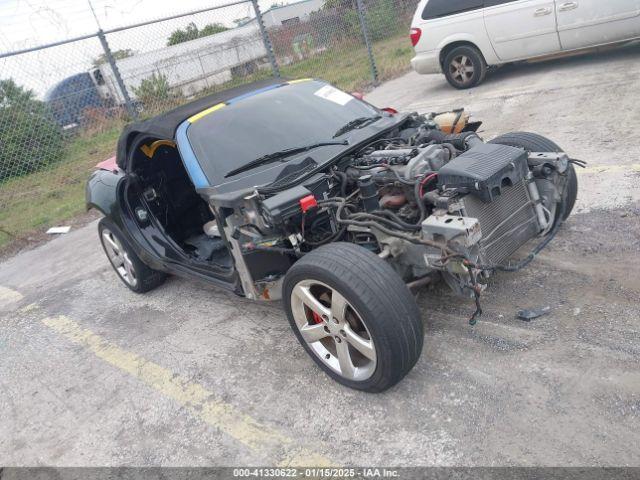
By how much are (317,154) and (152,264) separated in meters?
1.91

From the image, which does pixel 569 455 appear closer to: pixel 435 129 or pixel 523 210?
pixel 523 210

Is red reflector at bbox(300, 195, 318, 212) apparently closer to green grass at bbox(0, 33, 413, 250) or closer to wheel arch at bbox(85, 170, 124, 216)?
wheel arch at bbox(85, 170, 124, 216)

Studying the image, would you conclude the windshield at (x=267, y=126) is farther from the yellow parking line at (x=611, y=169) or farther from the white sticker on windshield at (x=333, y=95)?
the yellow parking line at (x=611, y=169)

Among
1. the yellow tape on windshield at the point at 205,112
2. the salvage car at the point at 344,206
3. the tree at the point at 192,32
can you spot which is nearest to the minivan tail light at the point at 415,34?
the tree at the point at 192,32

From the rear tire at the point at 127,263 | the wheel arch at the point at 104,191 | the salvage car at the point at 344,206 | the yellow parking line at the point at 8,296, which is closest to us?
the salvage car at the point at 344,206

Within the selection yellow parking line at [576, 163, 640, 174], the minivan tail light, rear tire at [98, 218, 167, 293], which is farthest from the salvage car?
the minivan tail light

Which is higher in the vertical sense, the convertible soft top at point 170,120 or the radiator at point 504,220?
the convertible soft top at point 170,120

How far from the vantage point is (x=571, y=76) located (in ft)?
26.7

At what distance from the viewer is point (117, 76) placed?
896 centimetres

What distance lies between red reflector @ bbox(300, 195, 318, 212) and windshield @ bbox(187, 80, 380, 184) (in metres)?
0.57

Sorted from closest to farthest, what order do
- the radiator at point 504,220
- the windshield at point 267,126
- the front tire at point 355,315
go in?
A: the front tire at point 355,315 < the radiator at point 504,220 < the windshield at point 267,126

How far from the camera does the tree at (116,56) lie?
9.33m

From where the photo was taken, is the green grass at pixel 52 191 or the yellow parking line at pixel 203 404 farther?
the green grass at pixel 52 191

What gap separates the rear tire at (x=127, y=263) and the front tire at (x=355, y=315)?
2267 mm
